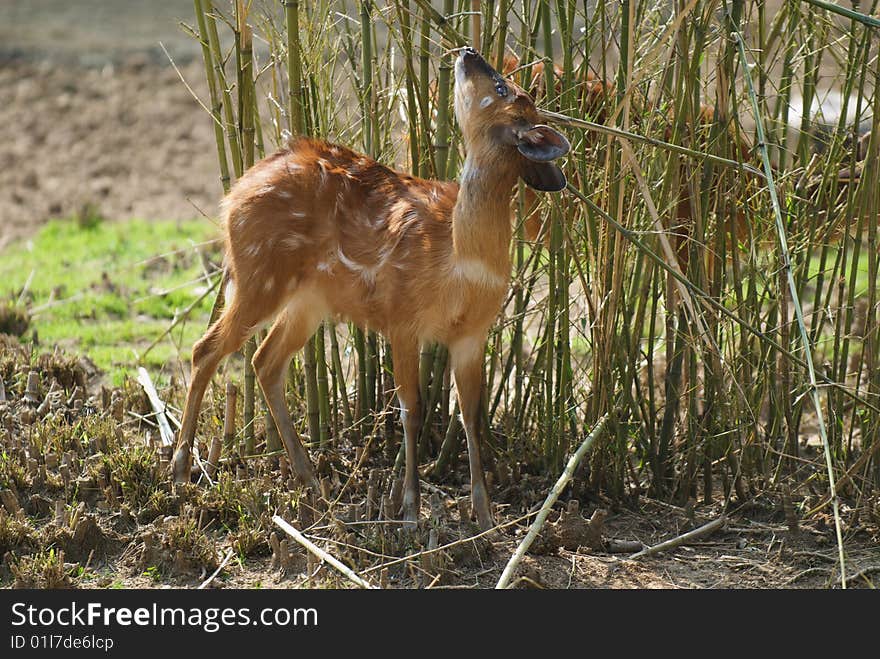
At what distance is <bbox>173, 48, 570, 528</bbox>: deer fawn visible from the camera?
148 inches

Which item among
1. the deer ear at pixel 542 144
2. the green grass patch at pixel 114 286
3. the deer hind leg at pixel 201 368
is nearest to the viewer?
the deer ear at pixel 542 144

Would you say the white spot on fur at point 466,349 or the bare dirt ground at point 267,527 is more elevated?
the white spot on fur at point 466,349

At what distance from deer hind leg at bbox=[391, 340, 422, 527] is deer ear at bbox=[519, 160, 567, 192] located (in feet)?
2.34

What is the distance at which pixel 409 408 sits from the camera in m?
4.05

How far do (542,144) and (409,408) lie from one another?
1.04 m

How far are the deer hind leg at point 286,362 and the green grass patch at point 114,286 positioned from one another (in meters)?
1.23

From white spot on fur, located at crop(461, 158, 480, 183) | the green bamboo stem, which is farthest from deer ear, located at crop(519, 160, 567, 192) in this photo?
the green bamboo stem

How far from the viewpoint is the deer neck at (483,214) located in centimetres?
374

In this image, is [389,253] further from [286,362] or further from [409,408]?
[286,362]

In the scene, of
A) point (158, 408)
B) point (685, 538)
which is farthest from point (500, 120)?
point (158, 408)

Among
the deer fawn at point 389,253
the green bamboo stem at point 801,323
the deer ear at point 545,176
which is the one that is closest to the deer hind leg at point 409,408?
the deer fawn at point 389,253

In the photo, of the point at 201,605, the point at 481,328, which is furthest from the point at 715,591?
the point at 201,605

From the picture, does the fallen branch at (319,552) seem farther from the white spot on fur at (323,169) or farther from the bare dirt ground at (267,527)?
the white spot on fur at (323,169)

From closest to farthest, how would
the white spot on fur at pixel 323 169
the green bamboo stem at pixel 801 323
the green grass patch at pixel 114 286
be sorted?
→ the green bamboo stem at pixel 801 323
the white spot on fur at pixel 323 169
the green grass patch at pixel 114 286
